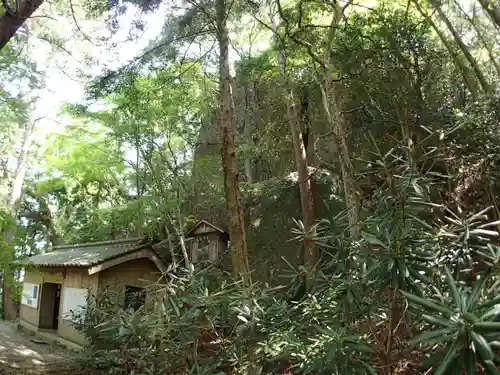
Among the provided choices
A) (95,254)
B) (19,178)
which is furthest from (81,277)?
(19,178)

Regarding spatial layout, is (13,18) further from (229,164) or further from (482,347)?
(482,347)

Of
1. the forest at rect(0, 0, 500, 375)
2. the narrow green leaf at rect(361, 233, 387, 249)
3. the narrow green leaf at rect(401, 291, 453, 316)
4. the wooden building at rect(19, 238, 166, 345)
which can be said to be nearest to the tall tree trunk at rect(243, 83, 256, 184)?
the forest at rect(0, 0, 500, 375)

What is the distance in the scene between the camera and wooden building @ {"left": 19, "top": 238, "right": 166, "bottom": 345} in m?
11.4

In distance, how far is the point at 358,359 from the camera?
2.88m

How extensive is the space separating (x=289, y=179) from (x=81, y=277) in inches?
238

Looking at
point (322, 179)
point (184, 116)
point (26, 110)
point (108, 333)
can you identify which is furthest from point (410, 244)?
point (26, 110)

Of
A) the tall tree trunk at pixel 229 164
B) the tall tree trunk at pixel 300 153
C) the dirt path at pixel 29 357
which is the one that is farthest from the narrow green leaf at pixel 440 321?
the tall tree trunk at pixel 300 153

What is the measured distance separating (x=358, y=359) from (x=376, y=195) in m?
1.20

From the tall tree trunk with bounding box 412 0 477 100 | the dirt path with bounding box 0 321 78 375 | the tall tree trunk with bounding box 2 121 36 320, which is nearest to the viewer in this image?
the dirt path with bounding box 0 321 78 375

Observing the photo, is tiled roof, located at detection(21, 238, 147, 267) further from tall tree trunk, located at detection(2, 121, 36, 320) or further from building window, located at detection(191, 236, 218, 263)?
tall tree trunk, located at detection(2, 121, 36, 320)

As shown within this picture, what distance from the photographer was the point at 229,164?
642 cm

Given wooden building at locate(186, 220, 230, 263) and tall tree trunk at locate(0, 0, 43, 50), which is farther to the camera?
wooden building at locate(186, 220, 230, 263)

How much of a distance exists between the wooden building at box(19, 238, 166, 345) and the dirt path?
1.87 feet

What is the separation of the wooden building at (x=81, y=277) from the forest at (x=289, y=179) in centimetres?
129
